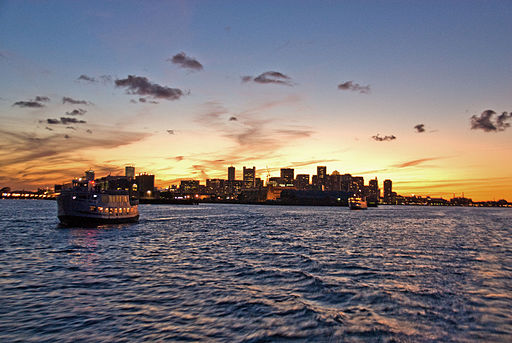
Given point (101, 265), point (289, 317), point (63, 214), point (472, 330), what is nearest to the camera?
point (472, 330)

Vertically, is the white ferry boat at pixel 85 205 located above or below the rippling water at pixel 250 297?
above

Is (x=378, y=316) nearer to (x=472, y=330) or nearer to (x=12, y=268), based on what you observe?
(x=472, y=330)

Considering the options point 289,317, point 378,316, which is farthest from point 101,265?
point 378,316

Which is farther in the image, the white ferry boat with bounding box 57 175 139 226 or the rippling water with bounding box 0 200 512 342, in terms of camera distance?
the white ferry boat with bounding box 57 175 139 226

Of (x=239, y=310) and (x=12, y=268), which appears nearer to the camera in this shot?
(x=239, y=310)

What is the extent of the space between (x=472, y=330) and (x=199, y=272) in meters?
18.4

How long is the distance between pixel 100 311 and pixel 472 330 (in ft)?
57.3

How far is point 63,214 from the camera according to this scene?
67688mm

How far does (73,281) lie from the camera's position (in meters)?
24.0

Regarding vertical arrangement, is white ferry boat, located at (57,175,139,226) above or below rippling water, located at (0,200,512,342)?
above

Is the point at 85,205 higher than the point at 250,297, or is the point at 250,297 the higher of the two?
the point at 85,205

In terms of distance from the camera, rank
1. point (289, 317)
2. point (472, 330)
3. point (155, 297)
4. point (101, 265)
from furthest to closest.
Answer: point (101, 265) < point (155, 297) < point (289, 317) < point (472, 330)

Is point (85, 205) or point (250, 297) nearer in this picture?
point (250, 297)

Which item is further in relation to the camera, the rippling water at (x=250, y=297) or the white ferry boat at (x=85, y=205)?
the white ferry boat at (x=85, y=205)
